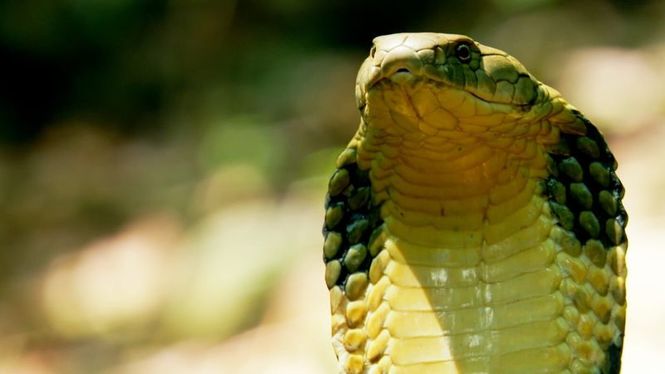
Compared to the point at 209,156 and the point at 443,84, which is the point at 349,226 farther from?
the point at 209,156

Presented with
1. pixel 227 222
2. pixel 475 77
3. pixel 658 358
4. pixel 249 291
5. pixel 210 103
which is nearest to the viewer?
pixel 475 77

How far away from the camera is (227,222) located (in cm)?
663

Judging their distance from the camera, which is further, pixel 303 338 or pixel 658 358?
pixel 303 338

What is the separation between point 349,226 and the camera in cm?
288

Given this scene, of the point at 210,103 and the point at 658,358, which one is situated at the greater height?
the point at 210,103

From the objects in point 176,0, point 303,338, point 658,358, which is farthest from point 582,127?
point 176,0

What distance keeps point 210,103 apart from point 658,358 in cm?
531

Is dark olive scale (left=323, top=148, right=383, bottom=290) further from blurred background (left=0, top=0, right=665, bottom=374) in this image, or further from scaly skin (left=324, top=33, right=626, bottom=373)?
blurred background (left=0, top=0, right=665, bottom=374)

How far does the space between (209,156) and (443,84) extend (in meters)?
5.64

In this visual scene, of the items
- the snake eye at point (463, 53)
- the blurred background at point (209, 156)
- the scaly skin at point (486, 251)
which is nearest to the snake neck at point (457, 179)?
the scaly skin at point (486, 251)

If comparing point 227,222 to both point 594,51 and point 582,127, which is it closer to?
point 594,51

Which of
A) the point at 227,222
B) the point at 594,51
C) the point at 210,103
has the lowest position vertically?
the point at 227,222

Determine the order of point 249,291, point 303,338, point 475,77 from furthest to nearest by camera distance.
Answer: point 249,291 → point 303,338 → point 475,77

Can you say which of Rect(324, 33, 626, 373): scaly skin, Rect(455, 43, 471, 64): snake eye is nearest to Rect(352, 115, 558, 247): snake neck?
Rect(324, 33, 626, 373): scaly skin
